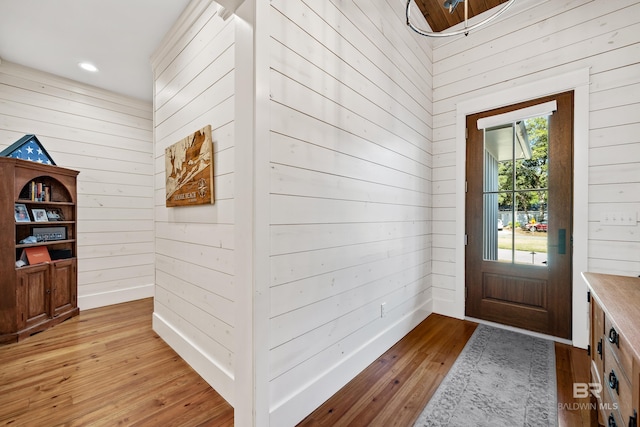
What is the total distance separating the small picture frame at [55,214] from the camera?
124 inches

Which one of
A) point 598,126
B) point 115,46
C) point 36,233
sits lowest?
point 36,233

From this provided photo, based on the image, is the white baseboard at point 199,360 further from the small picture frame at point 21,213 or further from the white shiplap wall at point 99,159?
the small picture frame at point 21,213

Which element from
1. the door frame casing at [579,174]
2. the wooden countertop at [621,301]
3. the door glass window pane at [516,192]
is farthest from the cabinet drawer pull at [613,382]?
the door glass window pane at [516,192]

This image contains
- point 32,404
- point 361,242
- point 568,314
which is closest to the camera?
point 32,404

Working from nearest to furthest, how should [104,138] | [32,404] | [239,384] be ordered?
[239,384] < [32,404] < [104,138]

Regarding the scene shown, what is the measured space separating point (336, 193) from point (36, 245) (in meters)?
3.39

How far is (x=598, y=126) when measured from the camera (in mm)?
2295

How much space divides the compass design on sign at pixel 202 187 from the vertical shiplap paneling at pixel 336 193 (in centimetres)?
81

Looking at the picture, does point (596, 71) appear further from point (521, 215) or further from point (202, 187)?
point (202, 187)

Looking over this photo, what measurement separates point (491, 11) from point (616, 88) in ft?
4.64

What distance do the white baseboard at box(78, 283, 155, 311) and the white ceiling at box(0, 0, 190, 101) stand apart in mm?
2851

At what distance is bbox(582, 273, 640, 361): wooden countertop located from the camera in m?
0.84

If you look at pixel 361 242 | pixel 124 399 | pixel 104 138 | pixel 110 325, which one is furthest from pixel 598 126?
pixel 104 138

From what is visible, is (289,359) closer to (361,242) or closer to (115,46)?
(361,242)
